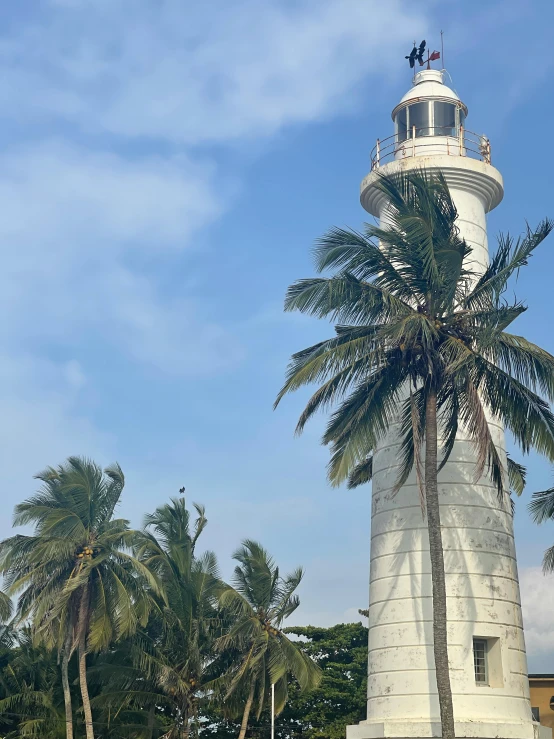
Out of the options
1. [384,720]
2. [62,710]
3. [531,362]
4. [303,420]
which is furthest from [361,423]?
[62,710]

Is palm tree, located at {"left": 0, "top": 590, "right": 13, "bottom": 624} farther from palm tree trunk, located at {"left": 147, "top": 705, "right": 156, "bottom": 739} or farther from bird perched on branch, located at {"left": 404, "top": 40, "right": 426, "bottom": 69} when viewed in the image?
bird perched on branch, located at {"left": 404, "top": 40, "right": 426, "bottom": 69}

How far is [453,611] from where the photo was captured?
2566cm

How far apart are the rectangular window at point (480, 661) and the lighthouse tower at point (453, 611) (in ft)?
0.08

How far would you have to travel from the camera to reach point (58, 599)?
34.2 m

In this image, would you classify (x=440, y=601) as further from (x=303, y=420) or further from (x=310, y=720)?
(x=310, y=720)

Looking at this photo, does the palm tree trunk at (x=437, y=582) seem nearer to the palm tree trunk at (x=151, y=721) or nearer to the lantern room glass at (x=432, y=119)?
the lantern room glass at (x=432, y=119)

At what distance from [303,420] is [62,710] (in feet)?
73.2

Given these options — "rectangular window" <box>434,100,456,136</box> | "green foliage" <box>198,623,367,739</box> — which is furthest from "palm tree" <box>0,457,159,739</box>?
"rectangular window" <box>434,100,456,136</box>

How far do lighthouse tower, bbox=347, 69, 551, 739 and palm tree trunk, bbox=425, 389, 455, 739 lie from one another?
2.41 m

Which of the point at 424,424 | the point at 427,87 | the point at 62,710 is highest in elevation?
the point at 427,87

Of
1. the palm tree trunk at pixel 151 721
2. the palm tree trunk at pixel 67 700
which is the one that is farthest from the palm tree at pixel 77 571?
the palm tree trunk at pixel 151 721

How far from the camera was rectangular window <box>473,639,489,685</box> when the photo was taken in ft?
84.4

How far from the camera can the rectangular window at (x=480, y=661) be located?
84.4 feet

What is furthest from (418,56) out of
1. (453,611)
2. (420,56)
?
(453,611)
